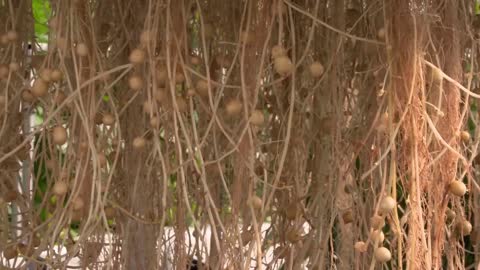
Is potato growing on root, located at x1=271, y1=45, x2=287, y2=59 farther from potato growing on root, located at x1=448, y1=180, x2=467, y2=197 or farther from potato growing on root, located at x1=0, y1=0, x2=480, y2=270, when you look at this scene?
potato growing on root, located at x1=448, y1=180, x2=467, y2=197

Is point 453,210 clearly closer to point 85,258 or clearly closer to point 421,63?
point 421,63

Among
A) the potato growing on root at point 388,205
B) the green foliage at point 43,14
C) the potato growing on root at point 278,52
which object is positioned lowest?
the potato growing on root at point 388,205

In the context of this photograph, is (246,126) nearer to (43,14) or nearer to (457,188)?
(457,188)

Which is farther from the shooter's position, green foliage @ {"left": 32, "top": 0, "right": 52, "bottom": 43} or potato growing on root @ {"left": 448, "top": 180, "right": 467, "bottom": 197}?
green foliage @ {"left": 32, "top": 0, "right": 52, "bottom": 43}

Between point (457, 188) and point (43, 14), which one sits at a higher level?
point (43, 14)

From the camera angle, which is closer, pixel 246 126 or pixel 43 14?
pixel 246 126

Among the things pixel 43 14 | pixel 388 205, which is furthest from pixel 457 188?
pixel 43 14

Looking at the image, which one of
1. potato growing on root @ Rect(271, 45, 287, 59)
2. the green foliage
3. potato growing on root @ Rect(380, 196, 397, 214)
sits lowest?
potato growing on root @ Rect(380, 196, 397, 214)

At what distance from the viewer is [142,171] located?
76cm

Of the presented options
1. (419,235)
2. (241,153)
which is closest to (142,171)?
(241,153)

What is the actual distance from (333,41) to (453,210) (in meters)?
0.19

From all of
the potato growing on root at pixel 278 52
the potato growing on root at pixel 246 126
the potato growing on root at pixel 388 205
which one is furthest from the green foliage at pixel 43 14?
the potato growing on root at pixel 388 205

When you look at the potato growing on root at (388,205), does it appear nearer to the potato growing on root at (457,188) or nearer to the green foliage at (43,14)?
the potato growing on root at (457,188)

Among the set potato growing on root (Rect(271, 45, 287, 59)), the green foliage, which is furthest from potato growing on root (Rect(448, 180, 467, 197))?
the green foliage
